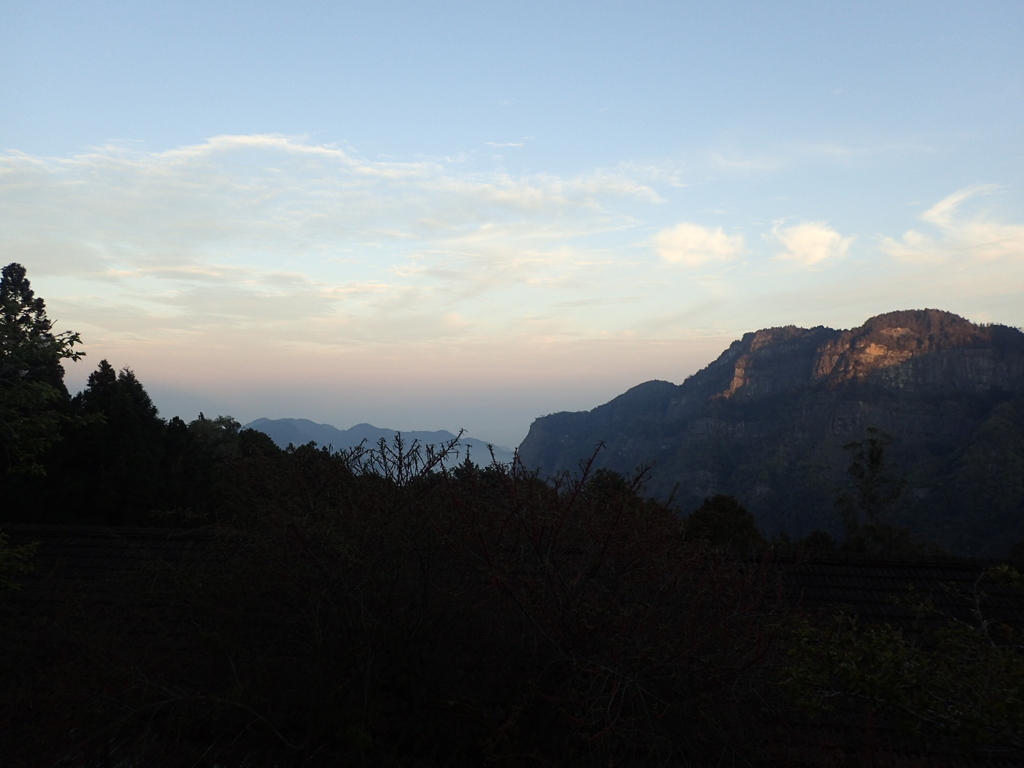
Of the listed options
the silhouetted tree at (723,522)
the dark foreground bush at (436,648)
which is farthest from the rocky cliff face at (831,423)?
the dark foreground bush at (436,648)

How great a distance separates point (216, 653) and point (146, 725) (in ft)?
2.26

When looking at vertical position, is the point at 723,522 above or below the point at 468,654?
below

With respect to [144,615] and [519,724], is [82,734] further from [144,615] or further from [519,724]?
[519,724]

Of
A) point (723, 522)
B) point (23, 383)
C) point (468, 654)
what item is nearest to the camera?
point (468, 654)

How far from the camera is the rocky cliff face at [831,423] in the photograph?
3044 inches

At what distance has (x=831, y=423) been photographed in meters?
116

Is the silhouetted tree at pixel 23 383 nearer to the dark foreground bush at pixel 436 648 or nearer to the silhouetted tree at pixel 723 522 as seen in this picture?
the dark foreground bush at pixel 436 648

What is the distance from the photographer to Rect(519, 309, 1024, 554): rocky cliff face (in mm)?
77312

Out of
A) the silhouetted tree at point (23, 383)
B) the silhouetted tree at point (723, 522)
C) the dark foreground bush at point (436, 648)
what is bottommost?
the silhouetted tree at point (723, 522)

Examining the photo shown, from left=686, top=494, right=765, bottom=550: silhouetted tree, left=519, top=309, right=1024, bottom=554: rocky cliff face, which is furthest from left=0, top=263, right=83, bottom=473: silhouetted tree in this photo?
left=519, top=309, right=1024, bottom=554: rocky cliff face

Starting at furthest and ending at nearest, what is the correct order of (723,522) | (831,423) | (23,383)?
1. (831,423)
2. (723,522)
3. (23,383)

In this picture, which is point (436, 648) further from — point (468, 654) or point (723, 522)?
point (723, 522)

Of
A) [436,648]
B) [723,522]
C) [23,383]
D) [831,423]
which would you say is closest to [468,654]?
[436,648]

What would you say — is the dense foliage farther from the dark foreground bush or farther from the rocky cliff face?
the rocky cliff face
